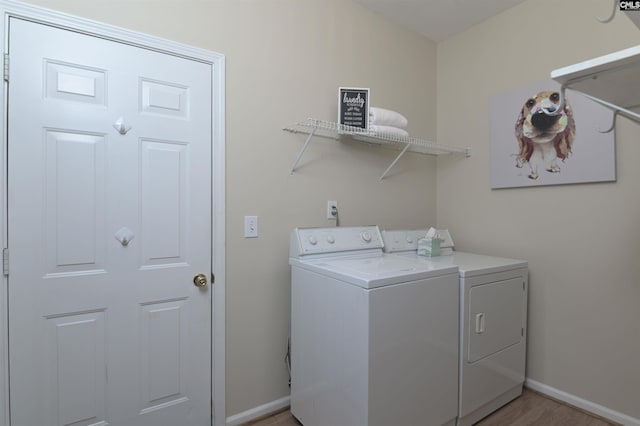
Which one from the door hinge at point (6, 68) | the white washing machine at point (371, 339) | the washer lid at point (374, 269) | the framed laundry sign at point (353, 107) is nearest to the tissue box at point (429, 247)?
the washer lid at point (374, 269)

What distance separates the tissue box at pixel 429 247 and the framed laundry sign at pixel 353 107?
831mm

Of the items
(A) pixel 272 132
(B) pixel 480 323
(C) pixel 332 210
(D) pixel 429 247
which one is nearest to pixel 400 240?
(D) pixel 429 247

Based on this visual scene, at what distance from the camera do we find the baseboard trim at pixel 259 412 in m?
1.81

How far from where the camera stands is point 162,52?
1.60 m

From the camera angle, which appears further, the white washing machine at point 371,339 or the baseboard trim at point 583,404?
the baseboard trim at point 583,404

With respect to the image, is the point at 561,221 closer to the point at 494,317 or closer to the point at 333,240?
the point at 494,317

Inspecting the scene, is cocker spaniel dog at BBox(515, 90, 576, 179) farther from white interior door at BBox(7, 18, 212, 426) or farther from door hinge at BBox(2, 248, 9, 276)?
door hinge at BBox(2, 248, 9, 276)

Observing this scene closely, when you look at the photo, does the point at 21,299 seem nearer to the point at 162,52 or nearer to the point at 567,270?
the point at 162,52

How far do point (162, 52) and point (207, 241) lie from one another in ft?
3.11

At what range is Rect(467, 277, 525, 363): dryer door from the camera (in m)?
1.77

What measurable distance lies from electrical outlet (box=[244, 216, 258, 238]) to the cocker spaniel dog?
71.0 inches

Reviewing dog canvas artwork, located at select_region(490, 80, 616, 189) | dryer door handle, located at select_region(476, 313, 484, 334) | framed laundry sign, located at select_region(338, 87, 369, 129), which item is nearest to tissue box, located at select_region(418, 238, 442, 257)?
dryer door handle, located at select_region(476, 313, 484, 334)

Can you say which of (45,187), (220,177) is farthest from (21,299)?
(220,177)

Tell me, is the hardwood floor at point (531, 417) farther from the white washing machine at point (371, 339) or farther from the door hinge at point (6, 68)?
the door hinge at point (6, 68)
